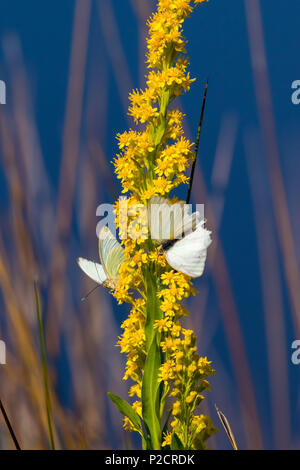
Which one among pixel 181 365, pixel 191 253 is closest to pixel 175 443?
pixel 181 365

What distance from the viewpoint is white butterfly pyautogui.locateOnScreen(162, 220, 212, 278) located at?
103 cm

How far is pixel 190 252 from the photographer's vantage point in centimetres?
105

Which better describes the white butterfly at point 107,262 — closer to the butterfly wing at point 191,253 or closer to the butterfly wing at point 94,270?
the butterfly wing at point 94,270

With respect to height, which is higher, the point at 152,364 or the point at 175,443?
the point at 152,364

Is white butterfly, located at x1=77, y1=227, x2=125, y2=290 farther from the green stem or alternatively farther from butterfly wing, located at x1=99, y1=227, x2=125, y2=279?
the green stem

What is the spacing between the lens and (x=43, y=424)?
1.34 meters

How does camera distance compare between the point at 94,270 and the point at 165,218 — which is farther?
the point at 94,270

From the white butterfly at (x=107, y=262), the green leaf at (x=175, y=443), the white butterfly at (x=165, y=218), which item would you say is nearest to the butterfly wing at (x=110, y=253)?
the white butterfly at (x=107, y=262)

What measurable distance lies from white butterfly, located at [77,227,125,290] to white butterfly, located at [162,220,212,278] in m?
0.14

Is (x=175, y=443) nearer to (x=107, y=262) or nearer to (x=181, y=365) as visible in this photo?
(x=181, y=365)

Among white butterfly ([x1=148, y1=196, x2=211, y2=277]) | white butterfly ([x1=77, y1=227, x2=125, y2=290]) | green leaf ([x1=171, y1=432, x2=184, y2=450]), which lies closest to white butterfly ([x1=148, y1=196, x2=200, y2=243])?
white butterfly ([x1=148, y1=196, x2=211, y2=277])

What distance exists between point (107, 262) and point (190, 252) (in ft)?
0.66
